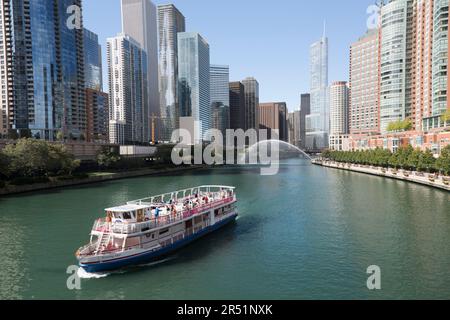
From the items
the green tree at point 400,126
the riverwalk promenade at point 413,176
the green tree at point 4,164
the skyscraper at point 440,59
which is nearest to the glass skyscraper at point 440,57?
the skyscraper at point 440,59

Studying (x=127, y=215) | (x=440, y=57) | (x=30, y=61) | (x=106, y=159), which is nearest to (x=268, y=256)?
(x=127, y=215)

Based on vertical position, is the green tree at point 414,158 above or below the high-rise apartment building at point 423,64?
below

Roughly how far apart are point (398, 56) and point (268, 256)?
200662 mm

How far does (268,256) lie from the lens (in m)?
35.2

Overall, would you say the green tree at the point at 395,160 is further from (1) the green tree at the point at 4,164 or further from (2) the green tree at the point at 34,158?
(1) the green tree at the point at 4,164

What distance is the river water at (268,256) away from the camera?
26969 millimetres

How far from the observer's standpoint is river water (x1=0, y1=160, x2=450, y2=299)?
2697 cm

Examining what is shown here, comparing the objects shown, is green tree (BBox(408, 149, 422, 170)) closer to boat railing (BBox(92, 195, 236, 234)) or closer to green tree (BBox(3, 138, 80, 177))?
Answer: boat railing (BBox(92, 195, 236, 234))

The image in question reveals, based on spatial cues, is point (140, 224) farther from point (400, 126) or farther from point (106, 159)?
point (400, 126)

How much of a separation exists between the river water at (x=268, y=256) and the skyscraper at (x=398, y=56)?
496 ft

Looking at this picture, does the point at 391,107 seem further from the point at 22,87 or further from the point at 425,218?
the point at 22,87

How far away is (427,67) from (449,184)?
108166mm

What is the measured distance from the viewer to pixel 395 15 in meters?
193
